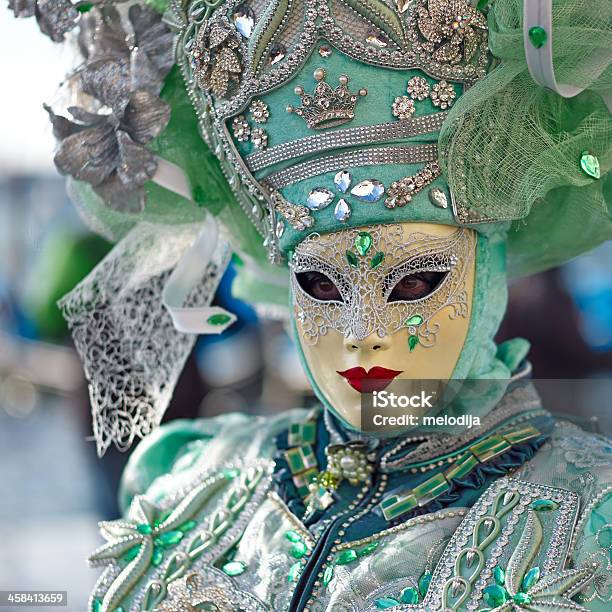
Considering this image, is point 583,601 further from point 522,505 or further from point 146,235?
point 146,235

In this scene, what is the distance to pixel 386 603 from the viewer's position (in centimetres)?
148

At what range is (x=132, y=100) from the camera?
168 cm

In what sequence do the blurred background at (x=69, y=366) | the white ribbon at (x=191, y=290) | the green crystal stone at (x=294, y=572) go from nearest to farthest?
the green crystal stone at (x=294, y=572), the white ribbon at (x=191, y=290), the blurred background at (x=69, y=366)

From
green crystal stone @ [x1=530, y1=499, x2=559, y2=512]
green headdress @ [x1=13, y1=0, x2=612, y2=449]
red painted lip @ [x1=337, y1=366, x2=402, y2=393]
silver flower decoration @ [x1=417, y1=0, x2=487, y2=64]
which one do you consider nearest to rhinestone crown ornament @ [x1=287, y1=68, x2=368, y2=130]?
green headdress @ [x1=13, y1=0, x2=612, y2=449]

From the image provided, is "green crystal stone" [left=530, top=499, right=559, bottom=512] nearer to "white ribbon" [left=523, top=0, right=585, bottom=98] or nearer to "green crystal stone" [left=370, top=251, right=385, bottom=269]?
"green crystal stone" [left=370, top=251, right=385, bottom=269]

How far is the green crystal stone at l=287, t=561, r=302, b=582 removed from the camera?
1605 millimetres

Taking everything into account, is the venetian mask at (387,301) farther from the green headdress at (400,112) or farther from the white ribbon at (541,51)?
the white ribbon at (541,51)

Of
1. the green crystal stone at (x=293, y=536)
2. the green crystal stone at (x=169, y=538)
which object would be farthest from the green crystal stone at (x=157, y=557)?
the green crystal stone at (x=293, y=536)

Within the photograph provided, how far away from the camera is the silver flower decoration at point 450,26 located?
1.50 meters

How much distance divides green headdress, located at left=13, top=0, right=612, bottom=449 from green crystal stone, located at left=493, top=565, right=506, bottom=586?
13.5 inches

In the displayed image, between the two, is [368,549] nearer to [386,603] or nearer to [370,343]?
[386,603]

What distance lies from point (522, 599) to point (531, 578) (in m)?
0.04

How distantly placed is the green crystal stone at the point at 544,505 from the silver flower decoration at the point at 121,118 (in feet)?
2.60

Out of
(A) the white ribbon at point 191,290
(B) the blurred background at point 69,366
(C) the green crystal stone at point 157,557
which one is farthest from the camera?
(B) the blurred background at point 69,366
